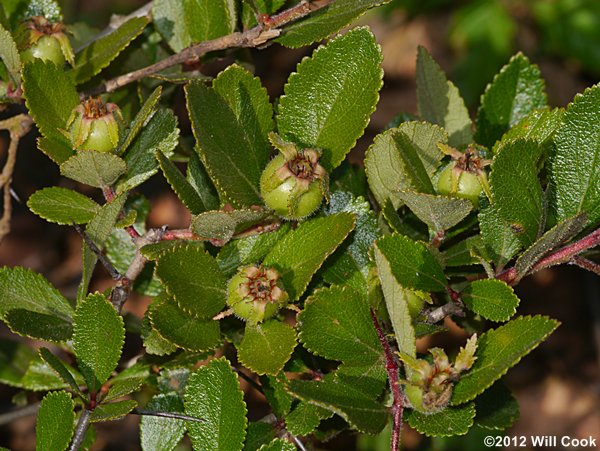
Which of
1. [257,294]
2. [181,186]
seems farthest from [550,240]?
[181,186]

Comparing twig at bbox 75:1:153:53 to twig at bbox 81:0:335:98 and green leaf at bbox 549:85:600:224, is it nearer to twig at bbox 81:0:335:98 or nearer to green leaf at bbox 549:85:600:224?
twig at bbox 81:0:335:98

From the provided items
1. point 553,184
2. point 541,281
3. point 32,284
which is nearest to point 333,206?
point 553,184

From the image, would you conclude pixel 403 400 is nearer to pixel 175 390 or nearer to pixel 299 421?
pixel 299 421

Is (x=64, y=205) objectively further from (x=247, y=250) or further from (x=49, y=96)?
(x=247, y=250)

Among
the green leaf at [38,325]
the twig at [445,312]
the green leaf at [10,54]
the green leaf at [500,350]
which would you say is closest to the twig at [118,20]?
the green leaf at [10,54]

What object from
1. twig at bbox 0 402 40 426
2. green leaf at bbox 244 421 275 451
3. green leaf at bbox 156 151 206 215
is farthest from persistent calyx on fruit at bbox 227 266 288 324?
twig at bbox 0 402 40 426

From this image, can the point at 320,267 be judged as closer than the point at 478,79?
Yes
